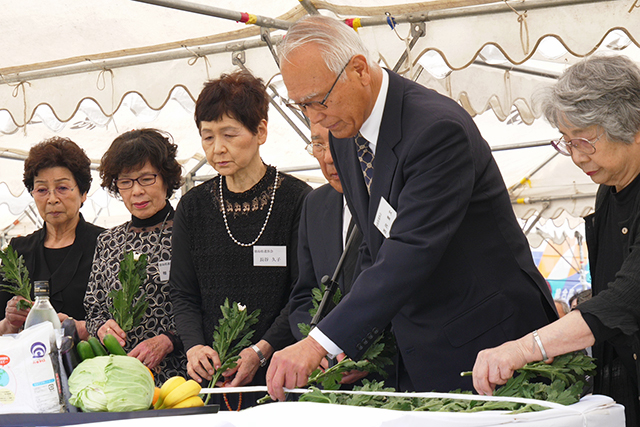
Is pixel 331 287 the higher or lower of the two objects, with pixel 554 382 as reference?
higher

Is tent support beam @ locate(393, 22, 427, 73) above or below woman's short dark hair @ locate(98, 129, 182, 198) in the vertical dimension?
above

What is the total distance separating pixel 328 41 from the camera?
5.89 feet

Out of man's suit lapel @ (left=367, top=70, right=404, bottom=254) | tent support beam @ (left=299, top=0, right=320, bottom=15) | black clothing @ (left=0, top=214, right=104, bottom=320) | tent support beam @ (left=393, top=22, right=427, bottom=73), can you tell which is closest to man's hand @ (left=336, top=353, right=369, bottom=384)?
man's suit lapel @ (left=367, top=70, right=404, bottom=254)

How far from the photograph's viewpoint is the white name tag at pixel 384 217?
5.82ft

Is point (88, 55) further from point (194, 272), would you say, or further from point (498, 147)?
point (498, 147)

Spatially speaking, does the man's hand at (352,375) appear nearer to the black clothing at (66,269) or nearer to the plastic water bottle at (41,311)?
the plastic water bottle at (41,311)

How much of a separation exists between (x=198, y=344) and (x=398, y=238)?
1.15 meters

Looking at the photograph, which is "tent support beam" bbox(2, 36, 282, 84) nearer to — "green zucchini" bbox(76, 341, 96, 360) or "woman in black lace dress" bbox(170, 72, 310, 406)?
"woman in black lace dress" bbox(170, 72, 310, 406)

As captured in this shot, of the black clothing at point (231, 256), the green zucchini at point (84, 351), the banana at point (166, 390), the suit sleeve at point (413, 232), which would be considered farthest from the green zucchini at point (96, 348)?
the black clothing at point (231, 256)

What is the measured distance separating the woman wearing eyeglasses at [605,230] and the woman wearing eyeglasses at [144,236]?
1.60 metres

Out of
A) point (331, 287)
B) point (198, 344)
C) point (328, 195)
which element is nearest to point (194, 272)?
point (198, 344)

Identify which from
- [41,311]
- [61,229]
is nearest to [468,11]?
[61,229]

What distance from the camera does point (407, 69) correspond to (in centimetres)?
359

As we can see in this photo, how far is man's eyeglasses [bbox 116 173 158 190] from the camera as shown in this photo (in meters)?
2.95
